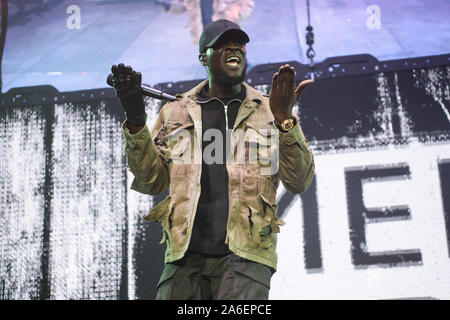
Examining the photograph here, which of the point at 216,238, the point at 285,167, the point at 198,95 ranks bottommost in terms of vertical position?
the point at 216,238

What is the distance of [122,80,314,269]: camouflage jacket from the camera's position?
1964 millimetres

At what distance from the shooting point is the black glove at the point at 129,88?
6.26 ft

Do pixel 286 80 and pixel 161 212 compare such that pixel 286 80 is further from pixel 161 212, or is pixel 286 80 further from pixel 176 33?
pixel 176 33

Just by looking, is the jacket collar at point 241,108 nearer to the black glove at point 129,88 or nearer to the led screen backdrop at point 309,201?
the black glove at point 129,88

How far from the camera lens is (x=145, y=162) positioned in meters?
2.08

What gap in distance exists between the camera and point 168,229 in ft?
6.66

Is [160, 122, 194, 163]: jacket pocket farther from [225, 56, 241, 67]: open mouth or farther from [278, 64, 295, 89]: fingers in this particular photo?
[278, 64, 295, 89]: fingers

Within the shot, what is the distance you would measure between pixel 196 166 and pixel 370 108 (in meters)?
1.99

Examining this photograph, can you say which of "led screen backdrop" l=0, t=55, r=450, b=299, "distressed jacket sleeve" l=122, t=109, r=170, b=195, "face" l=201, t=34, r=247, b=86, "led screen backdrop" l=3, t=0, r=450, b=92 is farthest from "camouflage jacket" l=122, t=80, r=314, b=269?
"led screen backdrop" l=3, t=0, r=450, b=92

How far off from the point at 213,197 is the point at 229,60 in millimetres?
556

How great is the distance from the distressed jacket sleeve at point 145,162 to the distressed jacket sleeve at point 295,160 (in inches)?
18.3

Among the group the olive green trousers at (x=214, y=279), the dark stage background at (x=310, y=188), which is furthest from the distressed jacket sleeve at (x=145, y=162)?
the dark stage background at (x=310, y=188)

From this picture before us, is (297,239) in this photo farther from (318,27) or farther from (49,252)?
(49,252)
